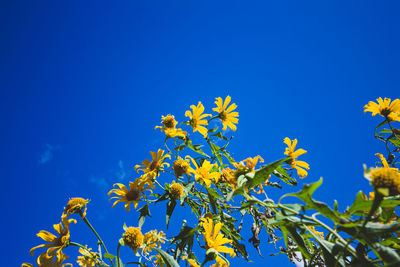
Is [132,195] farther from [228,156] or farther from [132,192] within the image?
[228,156]

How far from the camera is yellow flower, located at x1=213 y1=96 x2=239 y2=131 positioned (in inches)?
88.6

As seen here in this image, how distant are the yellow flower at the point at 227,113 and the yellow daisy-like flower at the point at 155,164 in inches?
27.7

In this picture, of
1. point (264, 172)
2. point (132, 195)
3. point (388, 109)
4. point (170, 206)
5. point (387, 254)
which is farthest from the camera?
point (388, 109)

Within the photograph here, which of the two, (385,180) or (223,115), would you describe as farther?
(223,115)

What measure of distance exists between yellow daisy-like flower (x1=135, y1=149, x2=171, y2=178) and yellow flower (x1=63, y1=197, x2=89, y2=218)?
490 mm

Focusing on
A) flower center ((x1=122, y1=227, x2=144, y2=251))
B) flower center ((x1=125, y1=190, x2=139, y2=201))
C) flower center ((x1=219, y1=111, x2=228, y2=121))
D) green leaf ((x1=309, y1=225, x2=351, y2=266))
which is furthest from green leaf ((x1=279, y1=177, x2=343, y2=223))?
flower center ((x1=219, y1=111, x2=228, y2=121))

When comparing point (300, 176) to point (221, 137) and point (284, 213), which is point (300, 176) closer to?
point (221, 137)

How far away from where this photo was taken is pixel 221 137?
1907 mm

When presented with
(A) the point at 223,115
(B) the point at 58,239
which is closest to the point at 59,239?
(B) the point at 58,239

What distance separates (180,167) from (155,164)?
255mm

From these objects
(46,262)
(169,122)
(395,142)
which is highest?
(169,122)

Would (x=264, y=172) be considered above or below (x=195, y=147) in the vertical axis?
below

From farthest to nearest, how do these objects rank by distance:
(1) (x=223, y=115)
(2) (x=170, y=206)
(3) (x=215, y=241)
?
1. (1) (x=223, y=115)
2. (2) (x=170, y=206)
3. (3) (x=215, y=241)

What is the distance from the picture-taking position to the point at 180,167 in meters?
1.76
